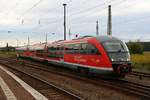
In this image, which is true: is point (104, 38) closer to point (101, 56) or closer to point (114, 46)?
point (114, 46)

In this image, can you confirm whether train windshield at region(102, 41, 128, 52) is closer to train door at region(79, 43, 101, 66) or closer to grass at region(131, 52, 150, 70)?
train door at region(79, 43, 101, 66)

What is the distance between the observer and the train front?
18.5 meters

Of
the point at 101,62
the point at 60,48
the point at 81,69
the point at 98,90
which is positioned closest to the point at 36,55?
the point at 60,48

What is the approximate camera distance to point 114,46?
64.3 ft

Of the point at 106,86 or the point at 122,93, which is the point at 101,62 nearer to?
the point at 106,86

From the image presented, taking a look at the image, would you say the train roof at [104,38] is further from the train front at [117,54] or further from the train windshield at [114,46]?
the train windshield at [114,46]

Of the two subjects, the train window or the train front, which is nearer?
the train front

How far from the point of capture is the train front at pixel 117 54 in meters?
18.5

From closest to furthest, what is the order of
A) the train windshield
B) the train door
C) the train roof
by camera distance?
the train windshield, the train door, the train roof

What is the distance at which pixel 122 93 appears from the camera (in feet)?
47.0

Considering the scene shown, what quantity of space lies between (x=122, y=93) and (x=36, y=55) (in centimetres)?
3194

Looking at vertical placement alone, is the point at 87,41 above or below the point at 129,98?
above

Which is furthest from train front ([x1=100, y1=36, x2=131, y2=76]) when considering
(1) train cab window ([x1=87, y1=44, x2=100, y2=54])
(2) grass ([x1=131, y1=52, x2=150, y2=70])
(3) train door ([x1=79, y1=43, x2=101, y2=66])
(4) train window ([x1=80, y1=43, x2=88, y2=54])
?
(2) grass ([x1=131, y1=52, x2=150, y2=70])

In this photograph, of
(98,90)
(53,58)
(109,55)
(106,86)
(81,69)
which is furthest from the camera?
(53,58)
